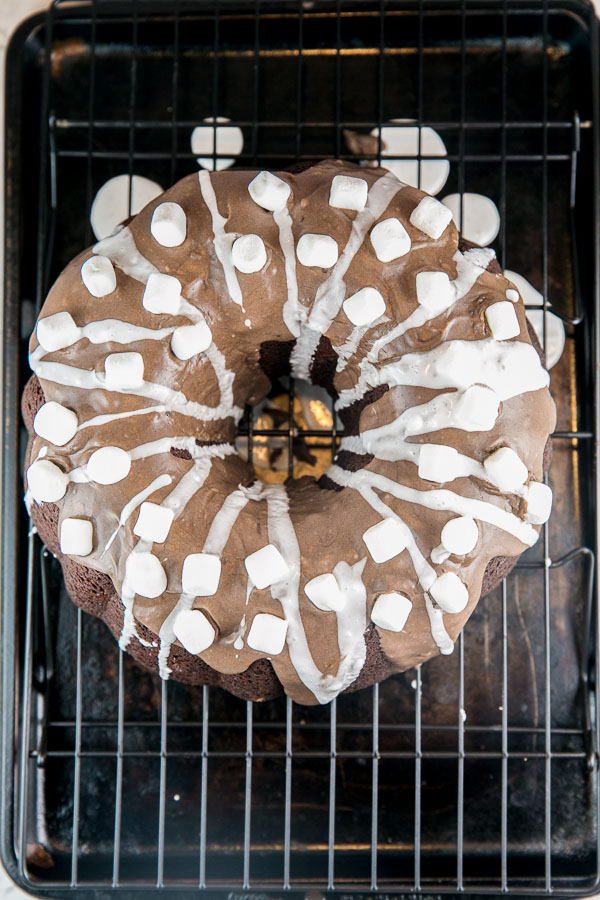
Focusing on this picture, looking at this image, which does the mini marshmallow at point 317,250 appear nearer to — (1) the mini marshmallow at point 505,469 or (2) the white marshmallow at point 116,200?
(1) the mini marshmallow at point 505,469

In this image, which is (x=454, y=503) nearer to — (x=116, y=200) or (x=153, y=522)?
(x=153, y=522)

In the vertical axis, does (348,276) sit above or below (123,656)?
above

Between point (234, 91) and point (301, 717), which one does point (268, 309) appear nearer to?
point (234, 91)

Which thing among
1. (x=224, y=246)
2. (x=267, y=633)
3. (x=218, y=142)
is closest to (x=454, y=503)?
(x=267, y=633)

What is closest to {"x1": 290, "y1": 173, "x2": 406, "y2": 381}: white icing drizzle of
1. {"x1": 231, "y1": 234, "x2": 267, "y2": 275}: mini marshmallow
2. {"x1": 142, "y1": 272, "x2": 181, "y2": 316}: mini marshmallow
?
{"x1": 231, "y1": 234, "x2": 267, "y2": 275}: mini marshmallow

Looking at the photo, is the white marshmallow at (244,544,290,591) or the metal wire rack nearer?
the white marshmallow at (244,544,290,591)

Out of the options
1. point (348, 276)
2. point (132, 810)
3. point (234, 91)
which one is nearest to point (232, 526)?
point (348, 276)

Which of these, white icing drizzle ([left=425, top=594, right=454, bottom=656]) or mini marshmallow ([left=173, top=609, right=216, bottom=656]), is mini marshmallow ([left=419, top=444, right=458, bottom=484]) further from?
mini marshmallow ([left=173, top=609, right=216, bottom=656])
